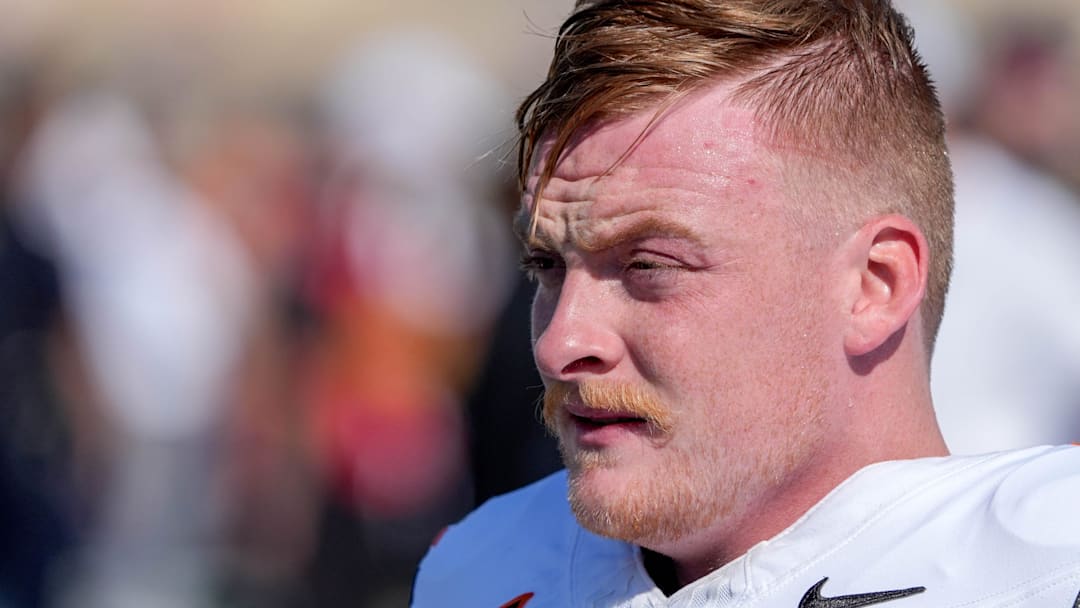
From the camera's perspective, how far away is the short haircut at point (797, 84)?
1.66 m

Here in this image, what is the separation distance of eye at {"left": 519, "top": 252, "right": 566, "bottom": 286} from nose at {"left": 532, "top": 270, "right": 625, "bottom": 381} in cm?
8

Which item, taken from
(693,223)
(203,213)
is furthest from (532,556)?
(203,213)

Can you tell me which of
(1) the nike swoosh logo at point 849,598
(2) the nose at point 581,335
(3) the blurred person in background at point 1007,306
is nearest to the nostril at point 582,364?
(2) the nose at point 581,335

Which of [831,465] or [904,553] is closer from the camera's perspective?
[904,553]

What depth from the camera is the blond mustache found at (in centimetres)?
161

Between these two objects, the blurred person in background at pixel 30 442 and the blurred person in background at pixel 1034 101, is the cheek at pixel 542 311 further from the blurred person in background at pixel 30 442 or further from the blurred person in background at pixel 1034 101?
the blurred person in background at pixel 30 442

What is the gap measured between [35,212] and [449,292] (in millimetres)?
1411

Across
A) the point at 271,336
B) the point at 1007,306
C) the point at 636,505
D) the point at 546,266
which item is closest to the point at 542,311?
the point at 546,266

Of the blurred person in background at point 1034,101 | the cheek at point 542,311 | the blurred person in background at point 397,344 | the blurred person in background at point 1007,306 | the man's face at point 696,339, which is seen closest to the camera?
the man's face at point 696,339

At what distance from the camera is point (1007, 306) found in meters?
3.14

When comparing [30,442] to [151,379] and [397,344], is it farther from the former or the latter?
[397,344]

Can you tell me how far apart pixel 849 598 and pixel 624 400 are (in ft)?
1.11

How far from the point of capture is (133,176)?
15.0 ft

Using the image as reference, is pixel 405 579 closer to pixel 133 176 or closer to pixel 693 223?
pixel 133 176
